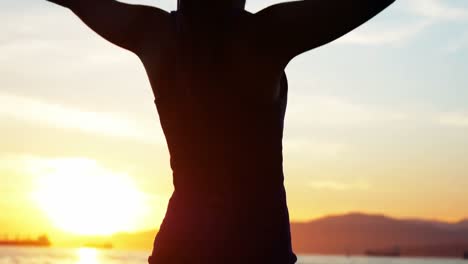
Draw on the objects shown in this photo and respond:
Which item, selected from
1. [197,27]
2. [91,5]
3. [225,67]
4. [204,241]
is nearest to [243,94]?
[225,67]

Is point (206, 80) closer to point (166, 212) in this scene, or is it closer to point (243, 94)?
point (243, 94)

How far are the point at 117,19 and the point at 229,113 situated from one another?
0.51 metres

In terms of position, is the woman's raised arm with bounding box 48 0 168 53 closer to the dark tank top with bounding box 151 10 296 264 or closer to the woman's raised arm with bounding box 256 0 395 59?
the dark tank top with bounding box 151 10 296 264

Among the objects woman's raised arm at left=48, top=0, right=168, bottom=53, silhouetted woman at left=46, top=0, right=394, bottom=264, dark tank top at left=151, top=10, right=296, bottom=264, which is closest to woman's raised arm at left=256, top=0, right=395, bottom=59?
silhouetted woman at left=46, top=0, right=394, bottom=264

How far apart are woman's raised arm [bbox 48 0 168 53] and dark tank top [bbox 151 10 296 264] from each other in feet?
0.47

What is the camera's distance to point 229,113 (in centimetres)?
233

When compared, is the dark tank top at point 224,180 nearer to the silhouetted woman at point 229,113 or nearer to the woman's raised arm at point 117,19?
the silhouetted woman at point 229,113

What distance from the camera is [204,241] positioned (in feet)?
7.68

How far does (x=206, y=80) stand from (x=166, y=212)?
0.41 meters

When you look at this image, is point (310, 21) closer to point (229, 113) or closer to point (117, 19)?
point (229, 113)

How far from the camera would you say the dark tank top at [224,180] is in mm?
2268

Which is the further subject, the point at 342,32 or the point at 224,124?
the point at 224,124

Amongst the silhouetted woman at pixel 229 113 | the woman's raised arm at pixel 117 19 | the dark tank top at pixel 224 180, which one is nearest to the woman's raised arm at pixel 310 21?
the silhouetted woman at pixel 229 113

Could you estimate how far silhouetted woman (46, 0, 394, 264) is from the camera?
2.24 metres
